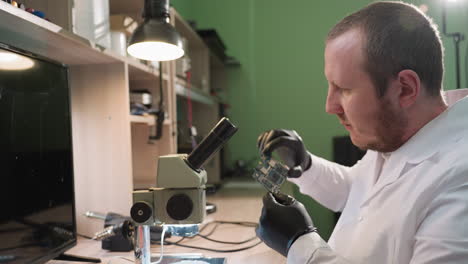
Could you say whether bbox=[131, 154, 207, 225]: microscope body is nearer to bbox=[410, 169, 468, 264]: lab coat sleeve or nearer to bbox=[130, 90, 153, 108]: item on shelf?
bbox=[410, 169, 468, 264]: lab coat sleeve

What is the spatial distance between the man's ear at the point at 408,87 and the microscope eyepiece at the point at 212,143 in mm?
443

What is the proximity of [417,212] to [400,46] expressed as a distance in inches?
15.5

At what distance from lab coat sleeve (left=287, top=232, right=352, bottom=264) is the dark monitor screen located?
627 millimetres

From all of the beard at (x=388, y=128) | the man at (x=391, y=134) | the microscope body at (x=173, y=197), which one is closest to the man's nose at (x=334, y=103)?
the man at (x=391, y=134)

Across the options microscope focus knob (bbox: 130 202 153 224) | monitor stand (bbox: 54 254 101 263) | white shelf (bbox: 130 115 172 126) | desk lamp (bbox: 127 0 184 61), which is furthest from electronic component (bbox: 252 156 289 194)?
white shelf (bbox: 130 115 172 126)

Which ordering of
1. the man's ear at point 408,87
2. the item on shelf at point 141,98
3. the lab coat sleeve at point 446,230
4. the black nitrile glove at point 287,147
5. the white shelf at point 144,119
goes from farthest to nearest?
1. the item on shelf at point 141,98
2. the white shelf at point 144,119
3. the black nitrile glove at point 287,147
4. the man's ear at point 408,87
5. the lab coat sleeve at point 446,230

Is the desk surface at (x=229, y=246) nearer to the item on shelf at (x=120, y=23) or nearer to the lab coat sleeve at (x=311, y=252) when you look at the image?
the lab coat sleeve at (x=311, y=252)

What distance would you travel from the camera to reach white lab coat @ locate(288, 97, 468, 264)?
1.94ft

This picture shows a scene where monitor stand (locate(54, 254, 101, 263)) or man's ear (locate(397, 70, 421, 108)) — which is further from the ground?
man's ear (locate(397, 70, 421, 108))

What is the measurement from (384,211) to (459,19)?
2.29 meters

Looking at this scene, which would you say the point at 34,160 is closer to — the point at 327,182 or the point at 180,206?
the point at 180,206

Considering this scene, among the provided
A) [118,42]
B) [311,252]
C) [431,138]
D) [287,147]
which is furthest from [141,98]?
[431,138]

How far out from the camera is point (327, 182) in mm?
1293

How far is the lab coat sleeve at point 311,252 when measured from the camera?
71 centimetres
